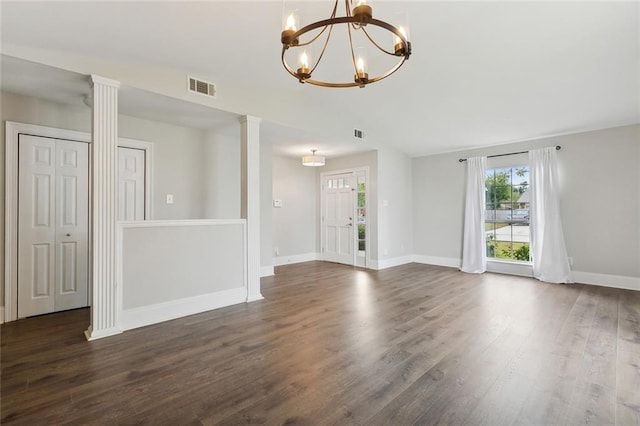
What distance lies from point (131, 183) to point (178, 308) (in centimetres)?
192

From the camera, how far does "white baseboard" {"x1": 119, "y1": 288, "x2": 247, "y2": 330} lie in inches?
122

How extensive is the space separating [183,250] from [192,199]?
1.40m

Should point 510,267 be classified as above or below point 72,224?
below

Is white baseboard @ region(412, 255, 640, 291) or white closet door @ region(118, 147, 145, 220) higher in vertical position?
white closet door @ region(118, 147, 145, 220)

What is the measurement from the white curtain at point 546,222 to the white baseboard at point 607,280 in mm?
170

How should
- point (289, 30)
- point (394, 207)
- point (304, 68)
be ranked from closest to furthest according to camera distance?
point (289, 30) < point (304, 68) < point (394, 207)

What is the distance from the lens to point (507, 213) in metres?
5.69

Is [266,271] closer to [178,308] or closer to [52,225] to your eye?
[178,308]

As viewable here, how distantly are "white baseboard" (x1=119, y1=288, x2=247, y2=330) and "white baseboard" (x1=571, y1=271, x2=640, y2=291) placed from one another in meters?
5.40

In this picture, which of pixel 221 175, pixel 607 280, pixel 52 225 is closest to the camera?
pixel 52 225

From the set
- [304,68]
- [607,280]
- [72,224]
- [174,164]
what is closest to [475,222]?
A: [607,280]

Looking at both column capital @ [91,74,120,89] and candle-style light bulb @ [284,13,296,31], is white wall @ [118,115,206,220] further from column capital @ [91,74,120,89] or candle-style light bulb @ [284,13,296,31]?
candle-style light bulb @ [284,13,296,31]

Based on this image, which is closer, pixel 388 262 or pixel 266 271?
pixel 266 271

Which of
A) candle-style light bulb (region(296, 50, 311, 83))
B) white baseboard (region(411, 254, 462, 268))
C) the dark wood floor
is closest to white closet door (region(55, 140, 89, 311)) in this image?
the dark wood floor
